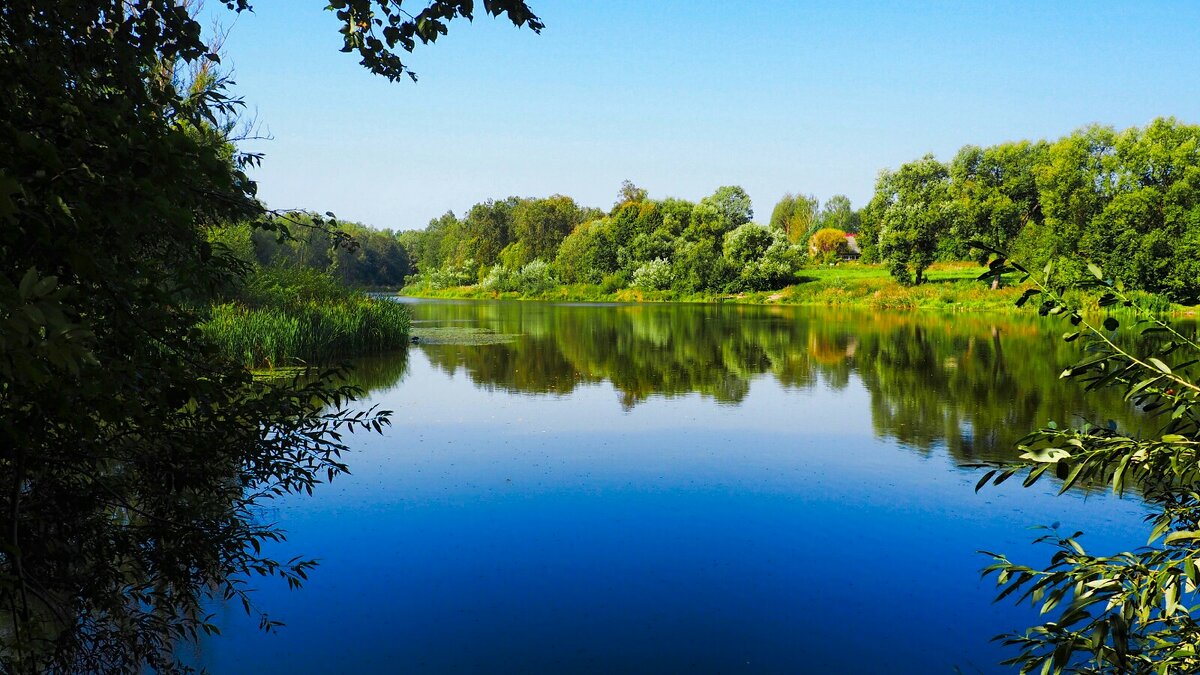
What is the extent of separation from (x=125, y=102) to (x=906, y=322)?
107 ft

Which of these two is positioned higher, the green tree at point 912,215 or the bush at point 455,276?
the green tree at point 912,215

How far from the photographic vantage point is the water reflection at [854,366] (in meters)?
11.1

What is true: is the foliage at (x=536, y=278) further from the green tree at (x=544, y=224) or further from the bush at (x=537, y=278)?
the green tree at (x=544, y=224)

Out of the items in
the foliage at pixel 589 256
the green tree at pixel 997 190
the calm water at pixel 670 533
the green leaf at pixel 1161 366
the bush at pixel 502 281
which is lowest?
the calm water at pixel 670 533

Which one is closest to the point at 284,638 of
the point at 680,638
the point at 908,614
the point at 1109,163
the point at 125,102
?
the point at 680,638

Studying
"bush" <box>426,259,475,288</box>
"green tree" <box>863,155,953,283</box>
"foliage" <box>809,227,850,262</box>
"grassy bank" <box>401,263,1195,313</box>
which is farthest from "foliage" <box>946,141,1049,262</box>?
"bush" <box>426,259,475,288</box>

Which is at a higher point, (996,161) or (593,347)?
(996,161)

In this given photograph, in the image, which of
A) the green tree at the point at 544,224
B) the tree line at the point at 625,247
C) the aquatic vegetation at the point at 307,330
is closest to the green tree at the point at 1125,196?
the tree line at the point at 625,247

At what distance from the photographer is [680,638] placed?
14.9ft

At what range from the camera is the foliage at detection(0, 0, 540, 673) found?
78.2 inches

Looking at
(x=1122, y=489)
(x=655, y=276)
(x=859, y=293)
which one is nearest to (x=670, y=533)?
(x=1122, y=489)

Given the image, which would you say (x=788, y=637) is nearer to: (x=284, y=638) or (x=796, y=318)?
(x=284, y=638)

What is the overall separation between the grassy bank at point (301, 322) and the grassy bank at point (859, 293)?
26139 millimetres

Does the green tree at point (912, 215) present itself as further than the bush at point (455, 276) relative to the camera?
No
